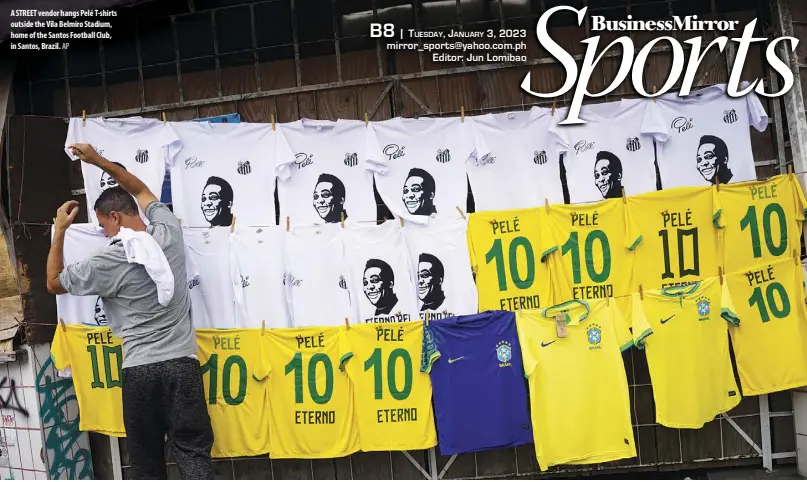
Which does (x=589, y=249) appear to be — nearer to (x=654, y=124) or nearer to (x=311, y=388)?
(x=654, y=124)

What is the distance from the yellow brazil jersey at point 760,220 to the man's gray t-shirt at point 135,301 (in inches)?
180

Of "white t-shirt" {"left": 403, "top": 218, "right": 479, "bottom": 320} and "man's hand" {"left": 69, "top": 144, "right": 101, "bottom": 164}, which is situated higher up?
"man's hand" {"left": 69, "top": 144, "right": 101, "bottom": 164}

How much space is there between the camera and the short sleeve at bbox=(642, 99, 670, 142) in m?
5.75

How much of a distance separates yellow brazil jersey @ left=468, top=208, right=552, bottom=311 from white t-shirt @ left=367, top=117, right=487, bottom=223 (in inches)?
13.6

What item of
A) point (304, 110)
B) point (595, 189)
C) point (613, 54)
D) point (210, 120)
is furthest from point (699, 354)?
point (210, 120)

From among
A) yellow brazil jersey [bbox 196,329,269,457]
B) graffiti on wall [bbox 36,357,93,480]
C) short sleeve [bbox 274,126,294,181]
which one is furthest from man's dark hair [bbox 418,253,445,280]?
graffiti on wall [bbox 36,357,93,480]

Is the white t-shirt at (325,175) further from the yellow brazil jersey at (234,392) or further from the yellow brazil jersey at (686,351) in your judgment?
the yellow brazil jersey at (686,351)

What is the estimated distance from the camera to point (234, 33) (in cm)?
636

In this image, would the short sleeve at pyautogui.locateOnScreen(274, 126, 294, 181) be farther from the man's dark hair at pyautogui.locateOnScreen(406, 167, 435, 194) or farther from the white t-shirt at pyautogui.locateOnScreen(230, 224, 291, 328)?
the man's dark hair at pyautogui.locateOnScreen(406, 167, 435, 194)

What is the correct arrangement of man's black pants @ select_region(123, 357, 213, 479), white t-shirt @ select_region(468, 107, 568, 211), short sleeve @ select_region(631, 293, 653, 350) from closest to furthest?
man's black pants @ select_region(123, 357, 213, 479), short sleeve @ select_region(631, 293, 653, 350), white t-shirt @ select_region(468, 107, 568, 211)

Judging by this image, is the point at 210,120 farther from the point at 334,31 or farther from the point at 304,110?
the point at 334,31

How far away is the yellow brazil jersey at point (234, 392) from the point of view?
5758mm

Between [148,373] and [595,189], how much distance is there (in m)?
3.99

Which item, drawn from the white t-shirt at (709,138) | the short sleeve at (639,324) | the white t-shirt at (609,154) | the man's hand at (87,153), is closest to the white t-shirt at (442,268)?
the white t-shirt at (609,154)
